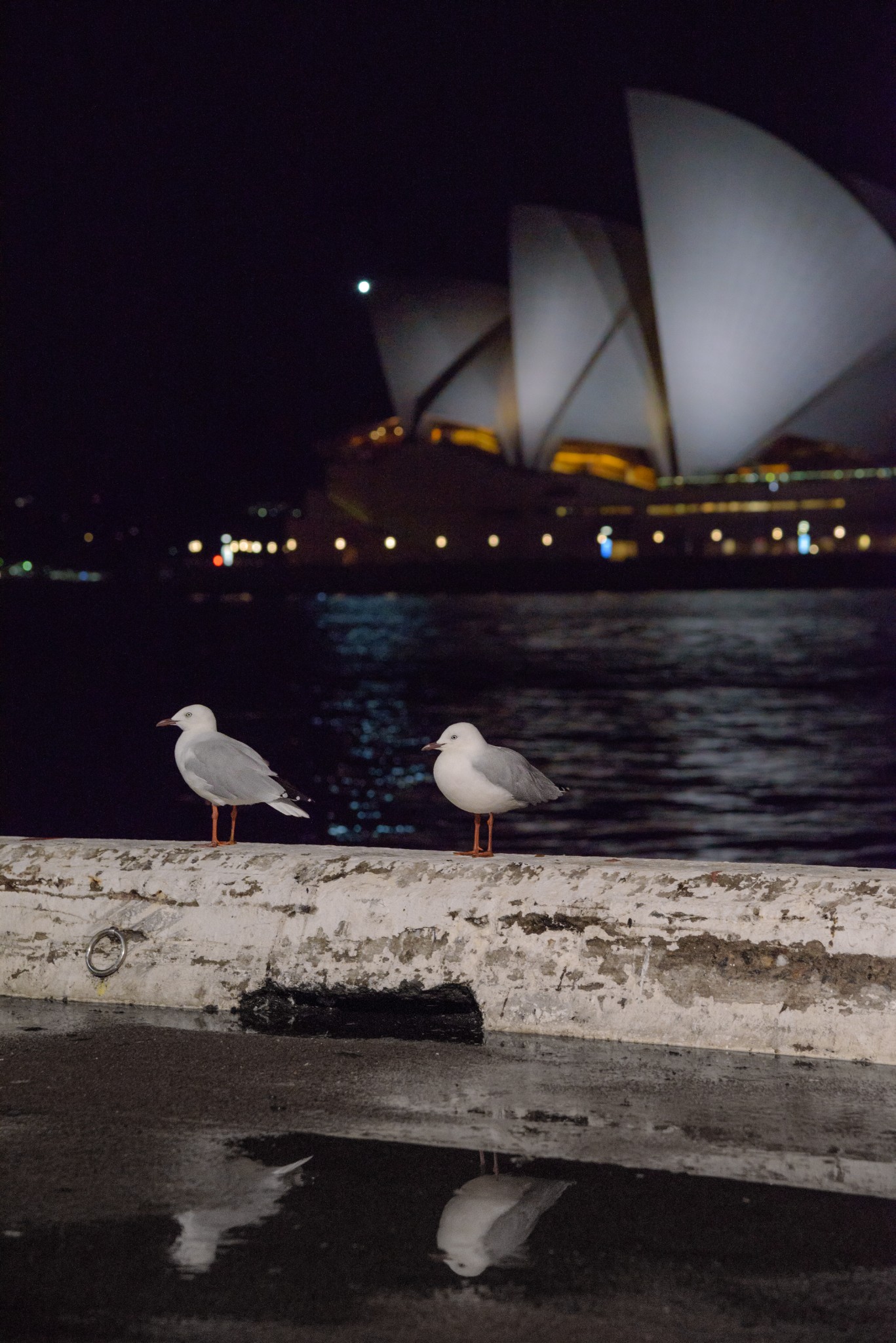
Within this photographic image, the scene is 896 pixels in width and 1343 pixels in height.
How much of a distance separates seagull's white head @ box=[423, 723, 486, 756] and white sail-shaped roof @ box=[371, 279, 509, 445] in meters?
55.5

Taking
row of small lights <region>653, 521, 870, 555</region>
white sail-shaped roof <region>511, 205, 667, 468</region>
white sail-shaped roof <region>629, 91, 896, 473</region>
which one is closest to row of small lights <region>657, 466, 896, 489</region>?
row of small lights <region>653, 521, 870, 555</region>

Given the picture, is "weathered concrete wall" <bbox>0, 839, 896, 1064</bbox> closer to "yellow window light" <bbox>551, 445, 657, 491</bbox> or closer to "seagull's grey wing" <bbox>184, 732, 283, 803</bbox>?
"seagull's grey wing" <bbox>184, 732, 283, 803</bbox>

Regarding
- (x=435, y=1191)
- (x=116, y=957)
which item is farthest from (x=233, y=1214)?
(x=116, y=957)

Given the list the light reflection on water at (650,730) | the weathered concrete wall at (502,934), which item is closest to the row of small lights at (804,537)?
the light reflection on water at (650,730)

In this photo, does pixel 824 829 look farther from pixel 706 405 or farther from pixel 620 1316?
pixel 706 405

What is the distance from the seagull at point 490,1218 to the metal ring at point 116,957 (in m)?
1.17

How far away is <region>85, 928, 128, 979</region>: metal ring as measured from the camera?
9.71 feet

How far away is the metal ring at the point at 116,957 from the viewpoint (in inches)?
117

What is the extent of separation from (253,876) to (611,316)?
49.8 metres

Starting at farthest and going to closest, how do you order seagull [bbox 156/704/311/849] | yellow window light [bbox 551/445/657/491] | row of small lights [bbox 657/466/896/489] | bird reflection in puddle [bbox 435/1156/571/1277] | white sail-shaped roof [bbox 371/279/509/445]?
yellow window light [bbox 551/445/657/491], row of small lights [bbox 657/466/896/489], white sail-shaped roof [bbox 371/279/509/445], seagull [bbox 156/704/311/849], bird reflection in puddle [bbox 435/1156/571/1277]

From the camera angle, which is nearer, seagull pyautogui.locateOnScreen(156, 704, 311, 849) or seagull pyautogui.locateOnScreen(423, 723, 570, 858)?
seagull pyautogui.locateOnScreen(423, 723, 570, 858)

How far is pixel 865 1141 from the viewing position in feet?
7.00

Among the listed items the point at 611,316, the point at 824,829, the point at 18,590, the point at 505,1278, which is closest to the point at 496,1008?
the point at 505,1278

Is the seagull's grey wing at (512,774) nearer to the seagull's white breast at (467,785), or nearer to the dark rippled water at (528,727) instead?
the seagull's white breast at (467,785)
